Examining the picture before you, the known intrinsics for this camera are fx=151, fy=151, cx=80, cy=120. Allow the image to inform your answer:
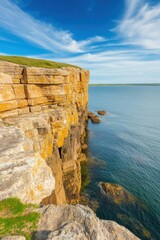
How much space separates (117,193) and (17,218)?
1064 inches

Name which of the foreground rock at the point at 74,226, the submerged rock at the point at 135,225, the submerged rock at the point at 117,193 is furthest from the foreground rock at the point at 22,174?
the submerged rock at the point at 117,193

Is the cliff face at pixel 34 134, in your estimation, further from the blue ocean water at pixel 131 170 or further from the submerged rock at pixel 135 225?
the submerged rock at pixel 135 225

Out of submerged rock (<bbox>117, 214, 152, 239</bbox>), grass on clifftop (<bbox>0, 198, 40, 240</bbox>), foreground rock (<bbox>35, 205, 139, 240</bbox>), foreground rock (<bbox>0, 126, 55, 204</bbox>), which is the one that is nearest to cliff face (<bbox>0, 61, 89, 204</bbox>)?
foreground rock (<bbox>0, 126, 55, 204</bbox>)

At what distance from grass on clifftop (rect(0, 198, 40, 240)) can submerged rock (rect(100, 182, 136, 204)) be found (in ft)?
82.6

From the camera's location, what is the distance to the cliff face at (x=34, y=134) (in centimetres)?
868

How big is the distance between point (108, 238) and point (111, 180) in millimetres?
29689

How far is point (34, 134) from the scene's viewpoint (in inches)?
700

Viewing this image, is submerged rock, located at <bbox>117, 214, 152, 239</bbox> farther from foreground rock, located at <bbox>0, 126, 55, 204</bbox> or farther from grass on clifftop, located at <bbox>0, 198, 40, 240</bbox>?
grass on clifftop, located at <bbox>0, 198, 40, 240</bbox>

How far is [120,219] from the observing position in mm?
25406

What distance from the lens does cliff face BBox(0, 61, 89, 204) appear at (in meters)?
8.68

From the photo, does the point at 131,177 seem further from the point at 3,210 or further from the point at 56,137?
the point at 3,210

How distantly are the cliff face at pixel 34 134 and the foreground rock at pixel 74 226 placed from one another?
4.78ft

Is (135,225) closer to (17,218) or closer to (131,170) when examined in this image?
(131,170)

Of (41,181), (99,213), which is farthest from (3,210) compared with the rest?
(99,213)
